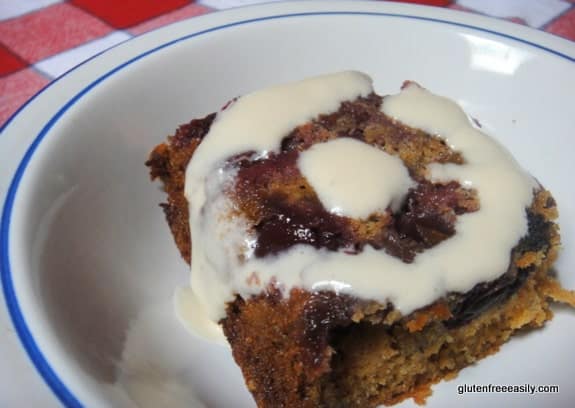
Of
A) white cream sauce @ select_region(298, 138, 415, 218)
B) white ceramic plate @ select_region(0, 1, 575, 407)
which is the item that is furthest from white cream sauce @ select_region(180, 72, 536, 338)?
white ceramic plate @ select_region(0, 1, 575, 407)

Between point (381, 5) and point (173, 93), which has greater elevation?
point (381, 5)

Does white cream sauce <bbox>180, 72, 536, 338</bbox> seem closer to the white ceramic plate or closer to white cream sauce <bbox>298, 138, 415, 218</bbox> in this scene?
white cream sauce <bbox>298, 138, 415, 218</bbox>

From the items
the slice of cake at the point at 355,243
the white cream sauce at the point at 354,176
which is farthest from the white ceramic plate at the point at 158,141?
the white cream sauce at the point at 354,176

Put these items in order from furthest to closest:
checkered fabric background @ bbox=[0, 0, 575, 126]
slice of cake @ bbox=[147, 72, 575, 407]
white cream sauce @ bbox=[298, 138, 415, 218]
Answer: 1. checkered fabric background @ bbox=[0, 0, 575, 126]
2. white cream sauce @ bbox=[298, 138, 415, 218]
3. slice of cake @ bbox=[147, 72, 575, 407]

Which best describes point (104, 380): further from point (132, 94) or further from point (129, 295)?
point (132, 94)

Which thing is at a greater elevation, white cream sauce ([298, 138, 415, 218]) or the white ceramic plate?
white cream sauce ([298, 138, 415, 218])

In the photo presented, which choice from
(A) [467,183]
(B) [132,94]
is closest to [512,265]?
(A) [467,183]

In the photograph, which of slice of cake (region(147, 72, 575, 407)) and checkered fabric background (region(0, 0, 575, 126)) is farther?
checkered fabric background (region(0, 0, 575, 126))

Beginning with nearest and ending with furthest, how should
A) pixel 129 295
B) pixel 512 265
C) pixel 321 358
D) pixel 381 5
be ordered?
pixel 321 358 → pixel 512 265 → pixel 129 295 → pixel 381 5
